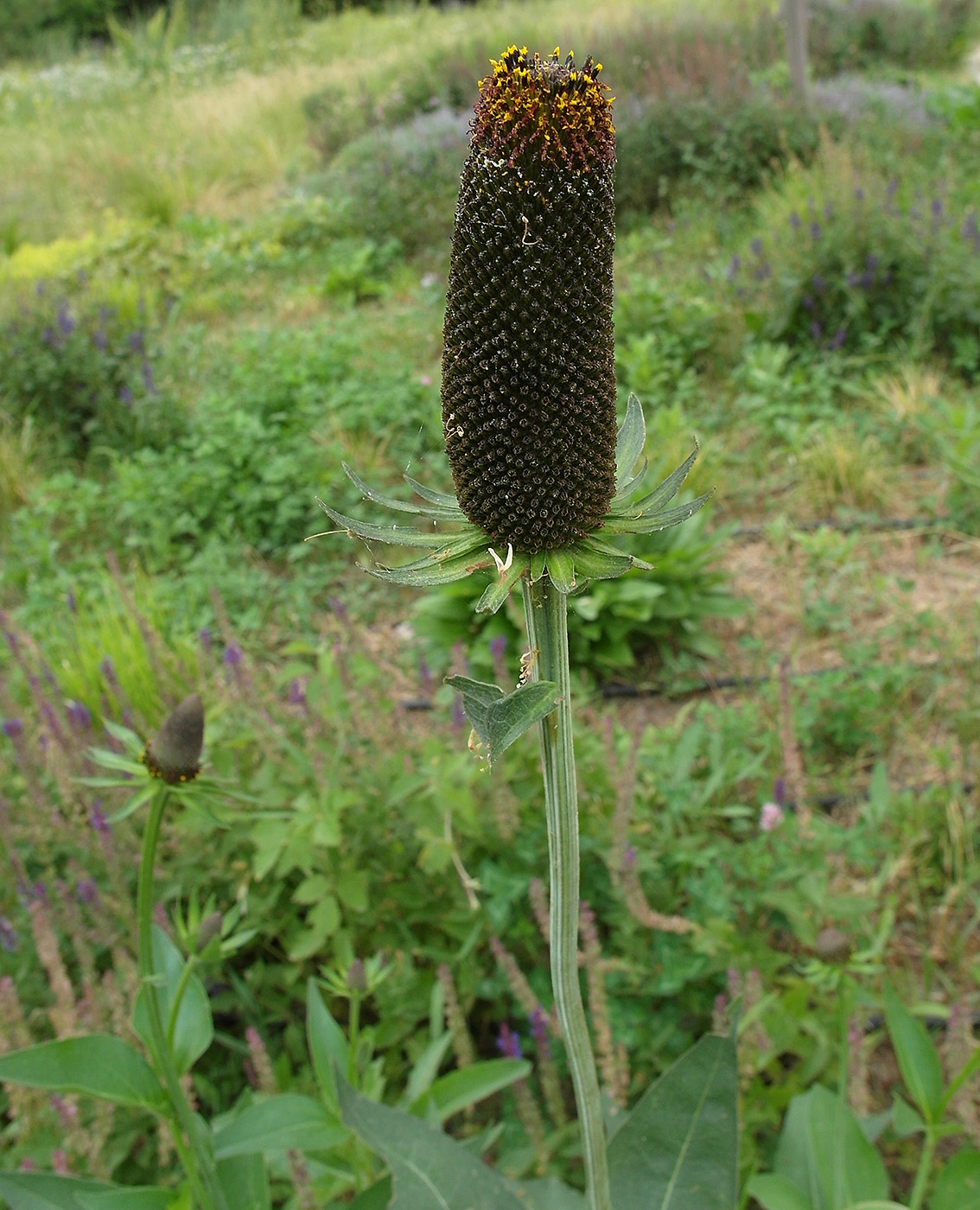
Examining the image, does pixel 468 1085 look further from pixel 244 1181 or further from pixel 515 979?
pixel 244 1181

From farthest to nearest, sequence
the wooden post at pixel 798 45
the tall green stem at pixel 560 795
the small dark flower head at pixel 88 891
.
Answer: the wooden post at pixel 798 45
the small dark flower head at pixel 88 891
the tall green stem at pixel 560 795

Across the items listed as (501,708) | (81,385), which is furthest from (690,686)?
(81,385)

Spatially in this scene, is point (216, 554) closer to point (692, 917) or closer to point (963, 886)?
point (692, 917)

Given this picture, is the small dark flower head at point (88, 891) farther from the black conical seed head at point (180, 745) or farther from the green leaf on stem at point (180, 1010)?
the black conical seed head at point (180, 745)

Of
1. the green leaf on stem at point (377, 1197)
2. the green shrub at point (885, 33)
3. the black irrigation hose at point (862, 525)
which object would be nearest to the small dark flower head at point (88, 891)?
the green leaf on stem at point (377, 1197)

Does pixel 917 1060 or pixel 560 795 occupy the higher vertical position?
pixel 560 795

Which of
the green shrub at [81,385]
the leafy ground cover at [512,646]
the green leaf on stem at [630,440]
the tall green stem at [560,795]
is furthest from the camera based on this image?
the green shrub at [81,385]

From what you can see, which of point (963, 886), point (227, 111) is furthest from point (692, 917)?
point (227, 111)
